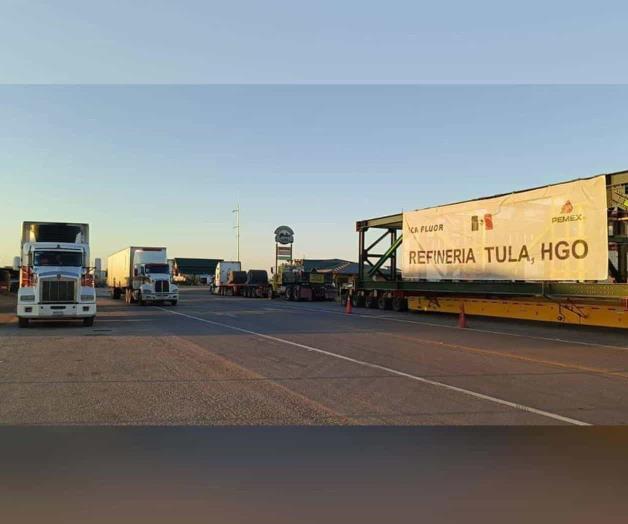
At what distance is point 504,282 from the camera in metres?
23.0

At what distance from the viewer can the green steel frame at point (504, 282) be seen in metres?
18.8

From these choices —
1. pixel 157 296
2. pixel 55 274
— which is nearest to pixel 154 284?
pixel 157 296

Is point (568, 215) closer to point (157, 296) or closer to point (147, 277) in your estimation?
point (157, 296)

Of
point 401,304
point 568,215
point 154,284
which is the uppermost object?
point 568,215

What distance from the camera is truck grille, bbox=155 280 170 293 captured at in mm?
36375

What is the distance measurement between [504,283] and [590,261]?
4.57 metres

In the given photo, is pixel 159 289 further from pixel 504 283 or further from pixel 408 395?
pixel 408 395

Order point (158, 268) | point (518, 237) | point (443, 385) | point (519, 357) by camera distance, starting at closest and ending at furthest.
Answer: point (443, 385) < point (519, 357) < point (518, 237) < point (158, 268)

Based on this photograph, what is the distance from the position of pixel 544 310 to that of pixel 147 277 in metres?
23.9

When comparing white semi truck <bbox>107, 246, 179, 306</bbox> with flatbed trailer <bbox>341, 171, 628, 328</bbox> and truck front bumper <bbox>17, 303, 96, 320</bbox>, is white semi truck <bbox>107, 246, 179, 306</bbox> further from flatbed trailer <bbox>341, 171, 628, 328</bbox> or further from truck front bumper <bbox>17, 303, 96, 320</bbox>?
truck front bumper <bbox>17, 303, 96, 320</bbox>

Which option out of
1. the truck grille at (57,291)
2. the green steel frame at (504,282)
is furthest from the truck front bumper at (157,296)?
the truck grille at (57,291)

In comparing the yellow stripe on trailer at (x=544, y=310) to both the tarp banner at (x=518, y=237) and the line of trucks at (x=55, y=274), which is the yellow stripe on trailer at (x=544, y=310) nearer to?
the tarp banner at (x=518, y=237)

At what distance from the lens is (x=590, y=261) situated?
1872cm

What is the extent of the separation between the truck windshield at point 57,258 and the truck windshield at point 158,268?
49.5 feet
